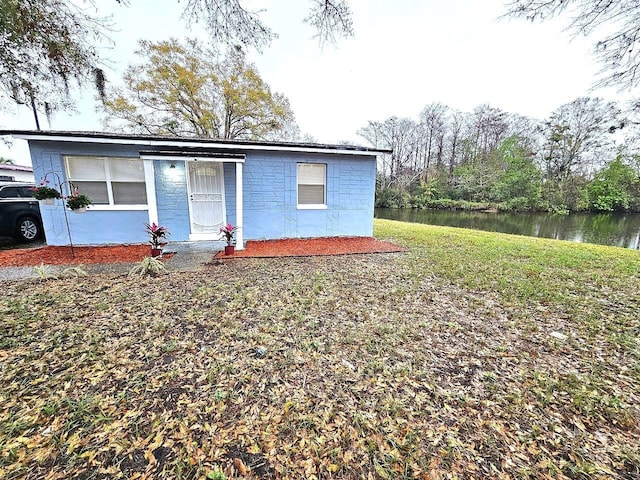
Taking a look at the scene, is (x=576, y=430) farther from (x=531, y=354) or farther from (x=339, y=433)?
(x=339, y=433)

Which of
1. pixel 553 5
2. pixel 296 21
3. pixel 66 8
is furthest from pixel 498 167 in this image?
pixel 66 8

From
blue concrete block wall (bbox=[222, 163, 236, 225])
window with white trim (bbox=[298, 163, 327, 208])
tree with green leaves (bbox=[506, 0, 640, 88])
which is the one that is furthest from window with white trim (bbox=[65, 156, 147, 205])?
tree with green leaves (bbox=[506, 0, 640, 88])

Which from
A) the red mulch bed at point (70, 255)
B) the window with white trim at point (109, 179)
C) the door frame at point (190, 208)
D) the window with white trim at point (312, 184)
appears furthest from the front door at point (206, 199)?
the window with white trim at point (312, 184)

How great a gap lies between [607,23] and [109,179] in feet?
32.8

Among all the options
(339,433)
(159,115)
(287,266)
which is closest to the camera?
(339,433)

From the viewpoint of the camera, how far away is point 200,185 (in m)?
7.09

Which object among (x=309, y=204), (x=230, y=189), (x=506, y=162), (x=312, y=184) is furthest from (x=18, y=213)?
(x=506, y=162)

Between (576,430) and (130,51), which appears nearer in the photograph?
(576,430)

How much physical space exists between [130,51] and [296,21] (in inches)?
731

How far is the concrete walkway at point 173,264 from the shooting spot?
463 cm

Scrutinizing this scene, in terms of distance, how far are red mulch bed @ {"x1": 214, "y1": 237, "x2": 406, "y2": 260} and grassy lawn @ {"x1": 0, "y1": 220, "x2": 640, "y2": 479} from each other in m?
2.04

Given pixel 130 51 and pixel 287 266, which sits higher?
pixel 130 51

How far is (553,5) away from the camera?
3.62 metres

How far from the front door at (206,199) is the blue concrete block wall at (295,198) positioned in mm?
708
